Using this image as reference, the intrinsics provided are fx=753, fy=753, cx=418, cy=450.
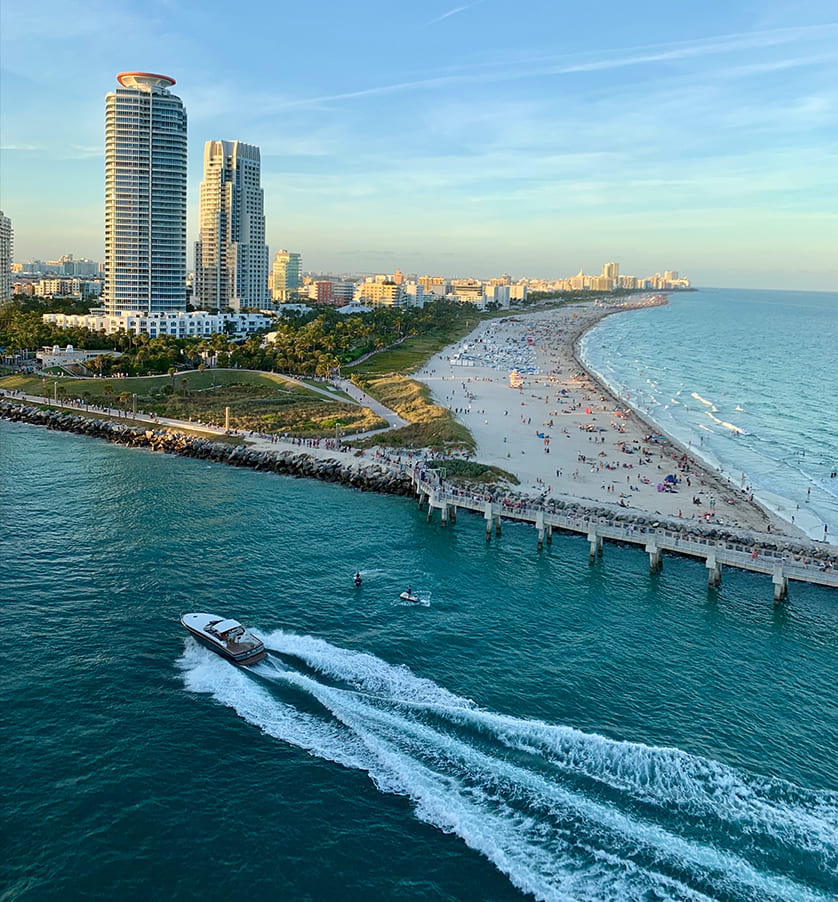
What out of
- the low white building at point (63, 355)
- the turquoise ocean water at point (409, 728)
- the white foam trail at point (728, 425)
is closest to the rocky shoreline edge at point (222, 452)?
the turquoise ocean water at point (409, 728)

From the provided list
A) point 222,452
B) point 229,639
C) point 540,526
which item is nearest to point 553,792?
point 229,639

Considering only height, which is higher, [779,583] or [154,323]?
[154,323]

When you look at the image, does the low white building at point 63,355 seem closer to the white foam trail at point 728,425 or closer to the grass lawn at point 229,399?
the grass lawn at point 229,399

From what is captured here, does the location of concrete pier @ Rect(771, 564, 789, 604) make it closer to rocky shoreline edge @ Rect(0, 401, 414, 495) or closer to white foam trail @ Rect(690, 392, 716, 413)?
rocky shoreline edge @ Rect(0, 401, 414, 495)

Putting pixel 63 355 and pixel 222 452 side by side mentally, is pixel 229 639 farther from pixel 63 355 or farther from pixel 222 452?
pixel 63 355

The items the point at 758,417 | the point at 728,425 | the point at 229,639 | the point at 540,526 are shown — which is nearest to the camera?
the point at 229,639

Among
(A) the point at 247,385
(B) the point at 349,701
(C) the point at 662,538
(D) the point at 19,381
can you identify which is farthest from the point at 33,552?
(D) the point at 19,381
